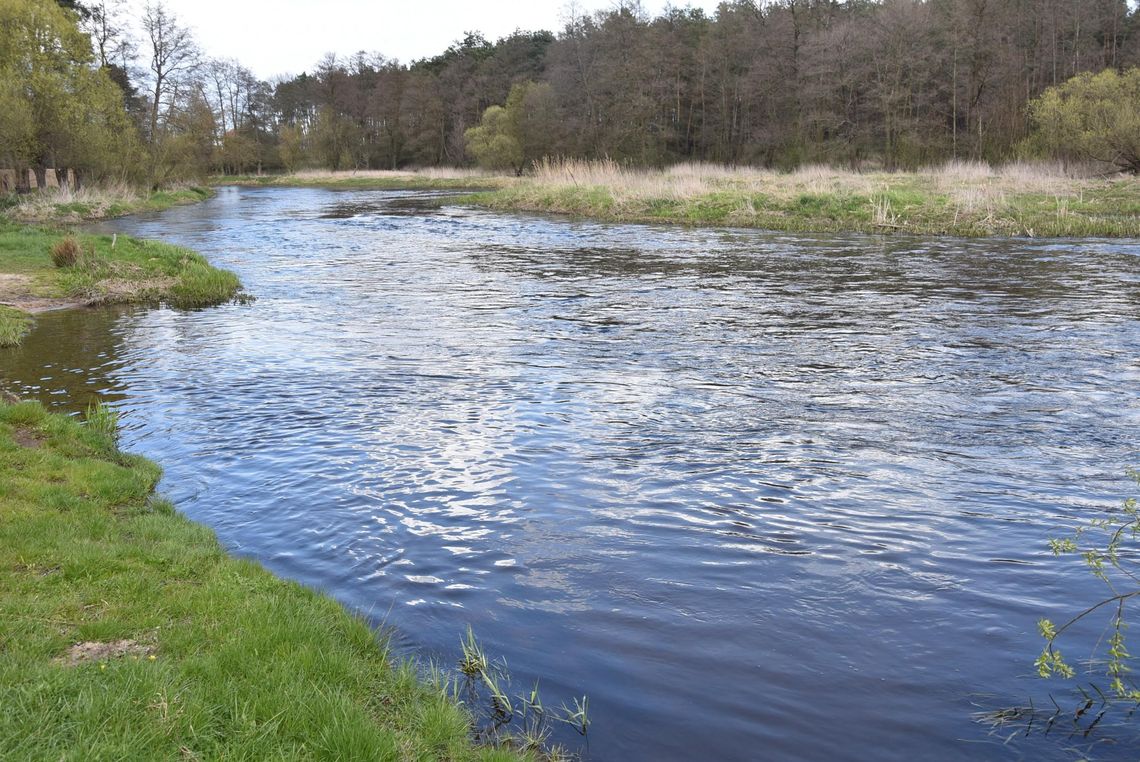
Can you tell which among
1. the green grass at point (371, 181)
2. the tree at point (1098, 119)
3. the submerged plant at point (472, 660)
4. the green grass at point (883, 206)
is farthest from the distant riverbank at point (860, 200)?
the submerged plant at point (472, 660)

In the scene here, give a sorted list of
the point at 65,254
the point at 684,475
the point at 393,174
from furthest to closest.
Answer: the point at 393,174
the point at 65,254
the point at 684,475

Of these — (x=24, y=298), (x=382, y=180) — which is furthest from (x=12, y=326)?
(x=382, y=180)

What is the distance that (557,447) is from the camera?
9102mm

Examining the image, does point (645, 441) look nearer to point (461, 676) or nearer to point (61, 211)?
point (461, 676)

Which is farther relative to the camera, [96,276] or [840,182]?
[840,182]

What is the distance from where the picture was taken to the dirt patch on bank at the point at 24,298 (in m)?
16.2

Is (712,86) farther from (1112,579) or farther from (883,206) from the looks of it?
(1112,579)

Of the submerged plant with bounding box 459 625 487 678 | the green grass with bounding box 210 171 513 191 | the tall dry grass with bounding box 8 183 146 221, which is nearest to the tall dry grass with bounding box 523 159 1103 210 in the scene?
the green grass with bounding box 210 171 513 191

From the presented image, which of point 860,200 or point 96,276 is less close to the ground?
point 860,200

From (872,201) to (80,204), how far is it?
31072mm

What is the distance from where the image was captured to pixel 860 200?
31594 millimetres

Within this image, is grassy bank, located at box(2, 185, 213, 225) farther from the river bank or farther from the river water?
the river water

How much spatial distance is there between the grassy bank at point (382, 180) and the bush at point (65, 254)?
139 feet

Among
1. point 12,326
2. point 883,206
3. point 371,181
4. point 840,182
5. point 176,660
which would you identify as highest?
point 371,181
